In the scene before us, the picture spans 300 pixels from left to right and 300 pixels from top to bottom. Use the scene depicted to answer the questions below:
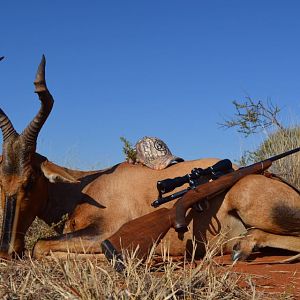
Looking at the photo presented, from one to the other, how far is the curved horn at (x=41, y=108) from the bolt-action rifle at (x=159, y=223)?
1.40 metres

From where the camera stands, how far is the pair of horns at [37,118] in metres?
5.33

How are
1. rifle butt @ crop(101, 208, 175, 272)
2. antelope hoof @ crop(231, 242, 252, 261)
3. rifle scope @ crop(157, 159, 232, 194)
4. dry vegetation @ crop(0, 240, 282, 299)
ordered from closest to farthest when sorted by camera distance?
dry vegetation @ crop(0, 240, 282, 299) < rifle butt @ crop(101, 208, 175, 272) < antelope hoof @ crop(231, 242, 252, 261) < rifle scope @ crop(157, 159, 232, 194)

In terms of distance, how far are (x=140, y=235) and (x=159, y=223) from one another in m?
0.32

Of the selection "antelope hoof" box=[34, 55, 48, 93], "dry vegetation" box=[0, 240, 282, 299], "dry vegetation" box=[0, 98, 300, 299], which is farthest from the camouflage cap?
"dry vegetation" box=[0, 240, 282, 299]

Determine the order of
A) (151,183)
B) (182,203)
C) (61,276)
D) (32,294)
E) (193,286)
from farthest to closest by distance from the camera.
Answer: (151,183) < (182,203) < (61,276) < (193,286) < (32,294)

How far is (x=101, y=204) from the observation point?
5.75 metres

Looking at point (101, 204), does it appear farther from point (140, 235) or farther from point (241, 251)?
point (241, 251)

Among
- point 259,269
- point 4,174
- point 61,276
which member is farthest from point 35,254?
point 259,269

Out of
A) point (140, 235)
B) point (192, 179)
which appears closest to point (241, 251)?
point (192, 179)

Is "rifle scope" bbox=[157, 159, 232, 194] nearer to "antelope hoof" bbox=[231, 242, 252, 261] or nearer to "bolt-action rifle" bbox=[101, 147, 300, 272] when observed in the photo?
"bolt-action rifle" bbox=[101, 147, 300, 272]

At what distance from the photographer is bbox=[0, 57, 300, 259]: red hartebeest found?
516 centimetres

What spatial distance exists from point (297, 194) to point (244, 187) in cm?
56

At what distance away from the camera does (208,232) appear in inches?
222

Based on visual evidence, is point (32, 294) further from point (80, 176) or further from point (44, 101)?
point (80, 176)
